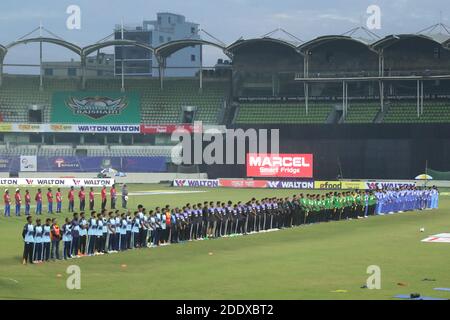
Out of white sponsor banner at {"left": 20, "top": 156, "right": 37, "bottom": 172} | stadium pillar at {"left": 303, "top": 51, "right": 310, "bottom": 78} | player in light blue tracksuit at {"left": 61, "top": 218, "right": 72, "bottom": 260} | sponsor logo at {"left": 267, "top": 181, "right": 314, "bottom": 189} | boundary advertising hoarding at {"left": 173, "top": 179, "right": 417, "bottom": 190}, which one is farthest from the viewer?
white sponsor banner at {"left": 20, "top": 156, "right": 37, "bottom": 172}

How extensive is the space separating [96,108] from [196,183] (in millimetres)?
18802

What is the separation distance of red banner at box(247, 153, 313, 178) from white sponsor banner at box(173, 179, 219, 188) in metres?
3.35

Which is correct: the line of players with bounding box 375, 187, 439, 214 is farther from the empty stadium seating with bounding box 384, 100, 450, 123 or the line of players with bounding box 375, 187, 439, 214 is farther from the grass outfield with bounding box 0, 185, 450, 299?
the empty stadium seating with bounding box 384, 100, 450, 123

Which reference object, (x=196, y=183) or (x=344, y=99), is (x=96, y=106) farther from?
(x=344, y=99)

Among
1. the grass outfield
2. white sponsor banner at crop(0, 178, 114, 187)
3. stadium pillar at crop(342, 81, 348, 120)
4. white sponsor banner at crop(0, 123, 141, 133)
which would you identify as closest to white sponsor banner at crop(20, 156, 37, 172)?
white sponsor banner at crop(0, 123, 141, 133)

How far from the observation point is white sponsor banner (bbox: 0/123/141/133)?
91500mm

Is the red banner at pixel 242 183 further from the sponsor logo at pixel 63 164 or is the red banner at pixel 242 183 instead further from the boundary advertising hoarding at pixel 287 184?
the sponsor logo at pixel 63 164

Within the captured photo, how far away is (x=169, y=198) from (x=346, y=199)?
17.1m

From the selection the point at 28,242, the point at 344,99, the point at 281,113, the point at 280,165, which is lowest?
the point at 28,242

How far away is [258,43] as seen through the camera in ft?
302

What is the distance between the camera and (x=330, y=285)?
2562 cm

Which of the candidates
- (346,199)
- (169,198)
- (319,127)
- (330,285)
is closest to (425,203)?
(346,199)

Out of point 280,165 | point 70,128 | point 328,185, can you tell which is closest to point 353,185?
point 328,185

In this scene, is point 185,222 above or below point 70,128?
below
